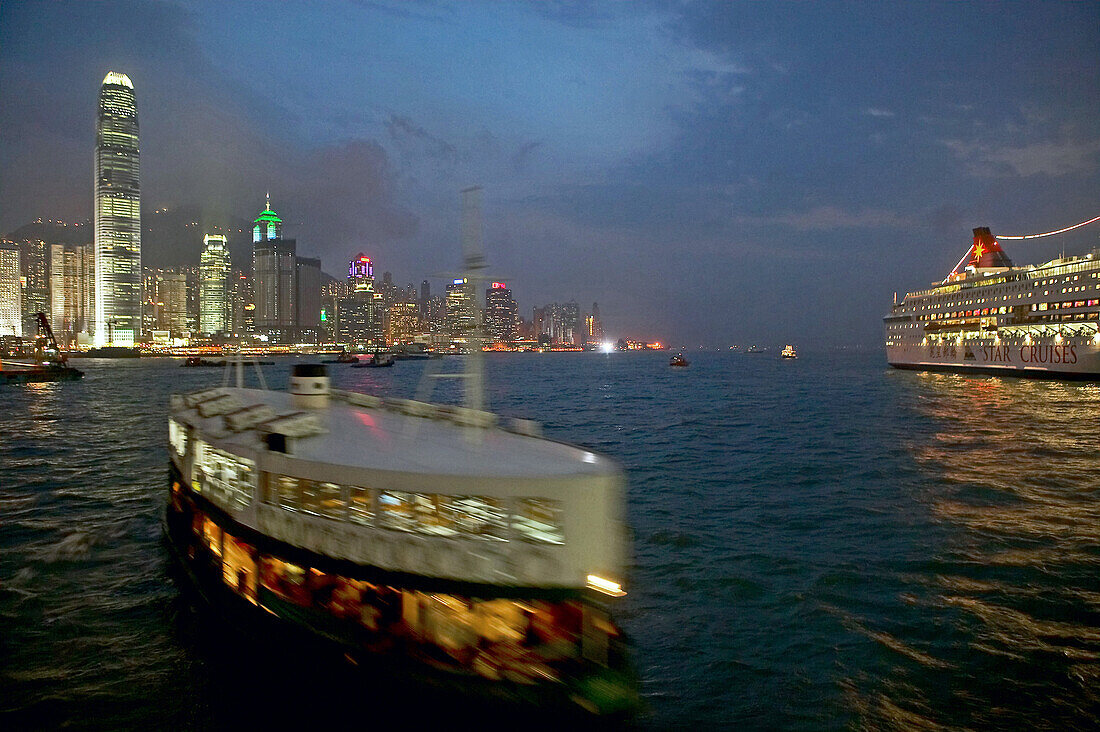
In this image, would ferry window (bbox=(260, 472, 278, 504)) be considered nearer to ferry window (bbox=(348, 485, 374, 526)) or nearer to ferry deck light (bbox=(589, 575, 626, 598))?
ferry window (bbox=(348, 485, 374, 526))

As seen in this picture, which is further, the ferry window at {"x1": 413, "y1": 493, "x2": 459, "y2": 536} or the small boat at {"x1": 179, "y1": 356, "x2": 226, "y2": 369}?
the small boat at {"x1": 179, "y1": 356, "x2": 226, "y2": 369}

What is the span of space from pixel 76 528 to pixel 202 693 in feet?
39.2

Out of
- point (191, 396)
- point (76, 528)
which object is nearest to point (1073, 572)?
point (191, 396)

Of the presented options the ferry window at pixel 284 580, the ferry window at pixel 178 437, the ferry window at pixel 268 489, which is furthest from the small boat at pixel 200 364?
the ferry window at pixel 268 489

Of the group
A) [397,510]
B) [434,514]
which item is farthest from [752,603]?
[397,510]

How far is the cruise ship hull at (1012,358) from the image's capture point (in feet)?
219

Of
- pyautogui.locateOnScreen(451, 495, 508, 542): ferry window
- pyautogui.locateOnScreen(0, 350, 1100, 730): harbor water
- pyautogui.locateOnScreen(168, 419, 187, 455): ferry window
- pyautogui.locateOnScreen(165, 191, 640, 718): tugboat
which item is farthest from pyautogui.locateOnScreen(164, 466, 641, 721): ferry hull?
pyautogui.locateOnScreen(168, 419, 187, 455): ferry window

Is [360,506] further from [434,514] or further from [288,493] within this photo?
[288,493]

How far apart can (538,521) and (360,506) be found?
2.52 metres

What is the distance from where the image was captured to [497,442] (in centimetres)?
1031

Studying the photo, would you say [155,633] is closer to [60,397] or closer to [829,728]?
[829,728]

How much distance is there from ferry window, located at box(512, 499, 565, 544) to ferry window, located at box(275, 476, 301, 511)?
142 inches

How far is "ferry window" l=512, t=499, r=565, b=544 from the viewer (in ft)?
23.6

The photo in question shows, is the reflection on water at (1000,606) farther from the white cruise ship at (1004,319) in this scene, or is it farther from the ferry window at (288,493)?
the white cruise ship at (1004,319)
